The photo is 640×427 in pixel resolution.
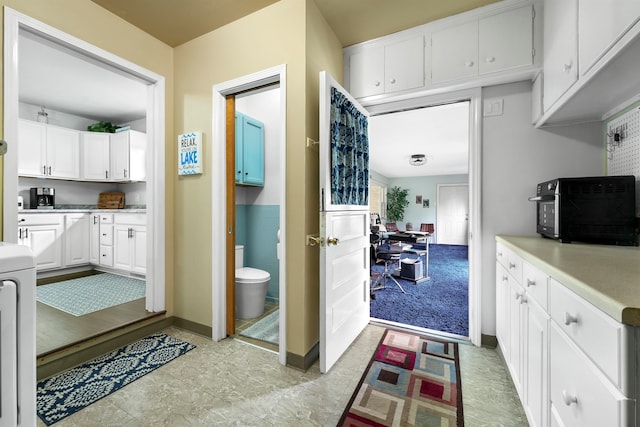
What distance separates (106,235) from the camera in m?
3.86

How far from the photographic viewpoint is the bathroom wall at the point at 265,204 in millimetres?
3104

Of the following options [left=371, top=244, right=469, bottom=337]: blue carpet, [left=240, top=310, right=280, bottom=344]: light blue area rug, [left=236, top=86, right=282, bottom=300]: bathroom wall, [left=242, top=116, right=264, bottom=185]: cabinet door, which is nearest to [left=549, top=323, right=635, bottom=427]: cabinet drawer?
[left=371, top=244, right=469, bottom=337]: blue carpet

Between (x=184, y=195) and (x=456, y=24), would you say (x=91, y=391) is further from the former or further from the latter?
(x=456, y=24)

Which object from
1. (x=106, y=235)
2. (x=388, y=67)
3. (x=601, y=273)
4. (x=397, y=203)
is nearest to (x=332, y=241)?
(x=601, y=273)

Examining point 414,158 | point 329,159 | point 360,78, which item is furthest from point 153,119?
point 414,158

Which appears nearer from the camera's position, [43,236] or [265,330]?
[265,330]

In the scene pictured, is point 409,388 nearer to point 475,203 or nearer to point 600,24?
point 475,203

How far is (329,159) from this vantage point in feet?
5.83

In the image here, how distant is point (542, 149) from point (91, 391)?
3.28 metres

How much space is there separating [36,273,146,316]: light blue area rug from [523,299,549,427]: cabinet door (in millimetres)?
3272

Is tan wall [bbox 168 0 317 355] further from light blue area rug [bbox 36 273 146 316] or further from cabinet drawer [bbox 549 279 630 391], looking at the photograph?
cabinet drawer [bbox 549 279 630 391]

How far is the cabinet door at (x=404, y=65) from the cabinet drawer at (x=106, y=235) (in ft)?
13.4

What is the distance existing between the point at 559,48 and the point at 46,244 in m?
5.41

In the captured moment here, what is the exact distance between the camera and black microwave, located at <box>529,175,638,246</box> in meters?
1.42
